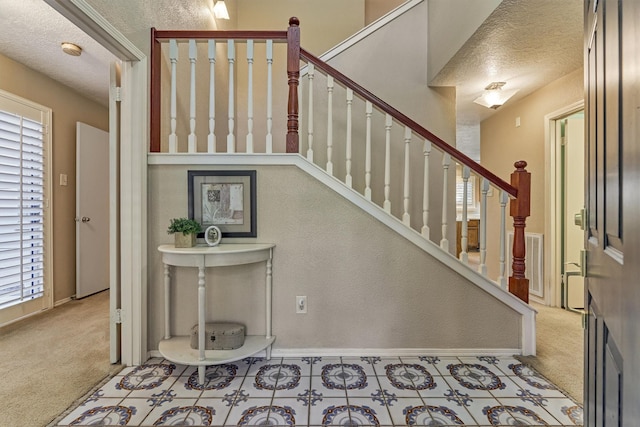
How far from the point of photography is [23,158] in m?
2.84

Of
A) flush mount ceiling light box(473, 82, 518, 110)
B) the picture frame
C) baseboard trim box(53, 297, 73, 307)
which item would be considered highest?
flush mount ceiling light box(473, 82, 518, 110)

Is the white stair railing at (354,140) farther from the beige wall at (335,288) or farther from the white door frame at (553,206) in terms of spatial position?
the white door frame at (553,206)

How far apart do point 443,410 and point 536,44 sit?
2.65 m

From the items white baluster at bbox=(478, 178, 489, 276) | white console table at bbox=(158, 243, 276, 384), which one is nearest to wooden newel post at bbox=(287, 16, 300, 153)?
white console table at bbox=(158, 243, 276, 384)

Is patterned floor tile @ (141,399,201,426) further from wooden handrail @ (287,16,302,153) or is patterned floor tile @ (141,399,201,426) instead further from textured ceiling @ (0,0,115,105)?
textured ceiling @ (0,0,115,105)

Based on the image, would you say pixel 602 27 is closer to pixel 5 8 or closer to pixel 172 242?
pixel 172 242

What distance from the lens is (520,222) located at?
2.21 meters

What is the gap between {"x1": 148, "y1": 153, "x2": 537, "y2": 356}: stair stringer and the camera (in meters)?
2.10

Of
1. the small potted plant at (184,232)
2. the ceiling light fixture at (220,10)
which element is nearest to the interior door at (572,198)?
the small potted plant at (184,232)

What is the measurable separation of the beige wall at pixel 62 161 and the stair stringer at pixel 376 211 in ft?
6.51

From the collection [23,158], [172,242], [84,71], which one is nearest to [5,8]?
[84,71]

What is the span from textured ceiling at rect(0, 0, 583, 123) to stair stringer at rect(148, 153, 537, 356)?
0.78 meters

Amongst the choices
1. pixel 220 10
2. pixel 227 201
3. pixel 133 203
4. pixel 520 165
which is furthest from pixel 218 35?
pixel 520 165

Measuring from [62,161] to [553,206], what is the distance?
16.9 ft
